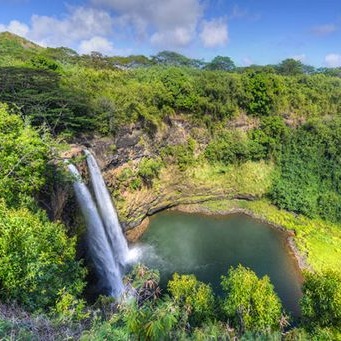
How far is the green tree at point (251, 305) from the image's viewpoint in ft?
40.5

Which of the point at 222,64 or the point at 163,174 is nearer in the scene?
the point at 163,174

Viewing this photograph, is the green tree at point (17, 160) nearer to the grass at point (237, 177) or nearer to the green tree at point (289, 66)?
the grass at point (237, 177)

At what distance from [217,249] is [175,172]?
778 cm

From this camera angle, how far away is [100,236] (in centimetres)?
1744

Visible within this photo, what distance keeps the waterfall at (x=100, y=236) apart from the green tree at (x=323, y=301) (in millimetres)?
8330

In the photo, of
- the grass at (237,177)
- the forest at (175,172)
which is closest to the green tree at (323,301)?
the forest at (175,172)

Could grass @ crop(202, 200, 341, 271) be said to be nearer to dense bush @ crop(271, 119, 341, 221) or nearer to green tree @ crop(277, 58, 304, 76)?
dense bush @ crop(271, 119, 341, 221)

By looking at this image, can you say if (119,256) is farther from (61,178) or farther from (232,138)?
(232,138)

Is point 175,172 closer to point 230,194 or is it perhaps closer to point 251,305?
point 230,194

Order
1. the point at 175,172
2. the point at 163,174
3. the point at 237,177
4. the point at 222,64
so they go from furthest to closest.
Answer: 1. the point at 222,64
2. the point at 237,177
3. the point at 175,172
4. the point at 163,174

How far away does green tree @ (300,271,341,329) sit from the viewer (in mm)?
12393

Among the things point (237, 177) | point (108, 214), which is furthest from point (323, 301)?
point (237, 177)

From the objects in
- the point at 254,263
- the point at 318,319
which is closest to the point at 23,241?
the point at 318,319

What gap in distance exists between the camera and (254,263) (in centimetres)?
2102
